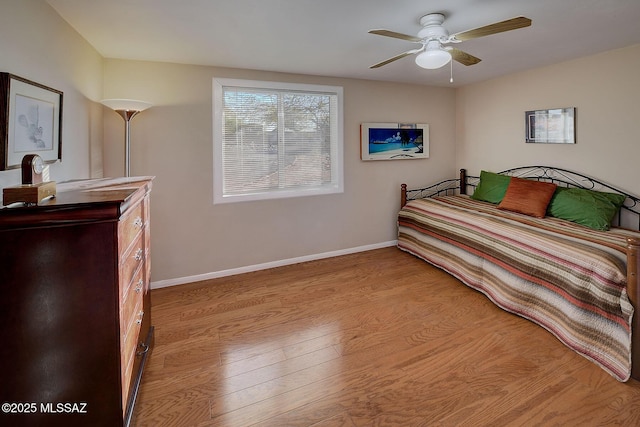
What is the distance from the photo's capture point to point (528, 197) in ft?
11.6

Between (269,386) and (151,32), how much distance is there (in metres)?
2.70

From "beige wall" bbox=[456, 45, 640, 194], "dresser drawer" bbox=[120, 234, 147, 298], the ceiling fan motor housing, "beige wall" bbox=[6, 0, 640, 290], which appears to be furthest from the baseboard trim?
the ceiling fan motor housing

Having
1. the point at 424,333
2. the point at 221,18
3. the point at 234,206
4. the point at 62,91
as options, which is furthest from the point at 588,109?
the point at 62,91

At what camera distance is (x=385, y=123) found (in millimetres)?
4398

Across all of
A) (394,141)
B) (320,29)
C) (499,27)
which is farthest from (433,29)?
(394,141)

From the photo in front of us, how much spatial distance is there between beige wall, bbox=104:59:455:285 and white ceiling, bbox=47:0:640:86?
31 cm

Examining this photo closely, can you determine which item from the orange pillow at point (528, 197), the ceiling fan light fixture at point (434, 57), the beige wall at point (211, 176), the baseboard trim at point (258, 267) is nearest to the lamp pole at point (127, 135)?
the beige wall at point (211, 176)

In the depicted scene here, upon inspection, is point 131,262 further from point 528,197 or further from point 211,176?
point 528,197

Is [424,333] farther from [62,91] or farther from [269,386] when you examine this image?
[62,91]

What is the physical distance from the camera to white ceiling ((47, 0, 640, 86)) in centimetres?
208

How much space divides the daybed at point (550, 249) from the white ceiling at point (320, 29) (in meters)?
1.43

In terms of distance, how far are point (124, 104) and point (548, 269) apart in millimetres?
3738

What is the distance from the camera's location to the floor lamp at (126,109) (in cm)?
269

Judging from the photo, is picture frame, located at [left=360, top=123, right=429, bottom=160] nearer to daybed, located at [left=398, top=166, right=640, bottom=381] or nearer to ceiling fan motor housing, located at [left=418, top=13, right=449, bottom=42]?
daybed, located at [left=398, top=166, right=640, bottom=381]
